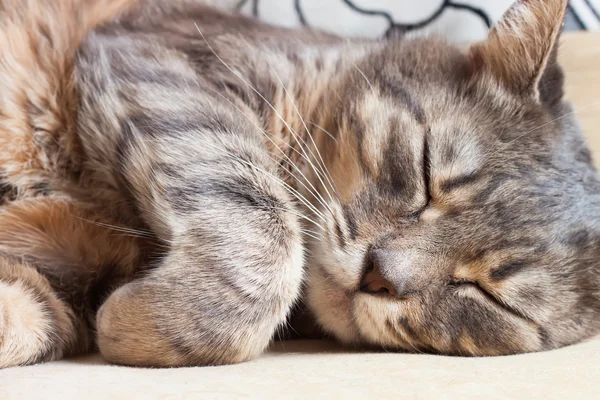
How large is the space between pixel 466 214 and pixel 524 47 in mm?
351

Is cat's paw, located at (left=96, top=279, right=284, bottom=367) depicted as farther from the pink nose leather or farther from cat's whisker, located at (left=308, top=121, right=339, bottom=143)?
cat's whisker, located at (left=308, top=121, right=339, bottom=143)

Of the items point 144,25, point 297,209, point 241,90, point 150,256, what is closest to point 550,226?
point 297,209

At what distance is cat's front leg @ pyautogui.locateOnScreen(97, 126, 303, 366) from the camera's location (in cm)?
99

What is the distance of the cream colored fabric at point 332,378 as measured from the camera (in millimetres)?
821

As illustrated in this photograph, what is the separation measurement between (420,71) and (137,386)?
84cm

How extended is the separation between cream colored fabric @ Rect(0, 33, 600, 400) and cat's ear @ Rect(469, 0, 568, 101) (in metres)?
0.51

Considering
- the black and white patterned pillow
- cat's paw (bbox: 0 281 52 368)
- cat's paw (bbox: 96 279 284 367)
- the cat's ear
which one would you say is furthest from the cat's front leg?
the black and white patterned pillow

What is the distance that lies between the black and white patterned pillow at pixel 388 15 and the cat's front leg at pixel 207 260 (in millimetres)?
1128

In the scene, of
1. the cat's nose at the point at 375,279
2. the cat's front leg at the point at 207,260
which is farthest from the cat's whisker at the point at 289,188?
the cat's nose at the point at 375,279

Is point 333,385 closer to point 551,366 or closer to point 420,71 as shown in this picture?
point 551,366

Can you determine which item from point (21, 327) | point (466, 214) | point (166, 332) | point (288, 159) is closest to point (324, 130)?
point (288, 159)

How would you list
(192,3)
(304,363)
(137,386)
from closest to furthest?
(137,386) < (304,363) < (192,3)

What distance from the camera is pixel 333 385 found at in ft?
2.87

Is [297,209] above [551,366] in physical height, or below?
above
